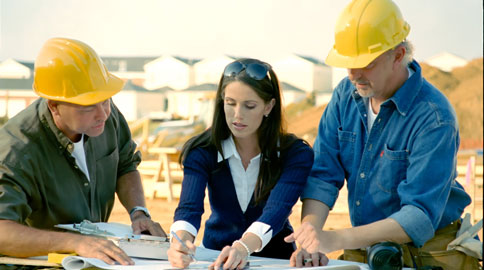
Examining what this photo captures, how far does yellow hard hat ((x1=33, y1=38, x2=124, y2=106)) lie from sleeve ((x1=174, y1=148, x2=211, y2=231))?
1.83 feet

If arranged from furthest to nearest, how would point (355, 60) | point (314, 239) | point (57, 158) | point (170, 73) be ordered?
point (170, 73) < point (57, 158) < point (355, 60) < point (314, 239)

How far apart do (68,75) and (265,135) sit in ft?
3.58

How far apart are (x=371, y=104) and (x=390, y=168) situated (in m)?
0.38

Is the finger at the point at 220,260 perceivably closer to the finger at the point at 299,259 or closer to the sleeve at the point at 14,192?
the finger at the point at 299,259

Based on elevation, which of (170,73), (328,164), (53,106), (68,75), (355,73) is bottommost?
(170,73)

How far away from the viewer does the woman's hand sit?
3117mm

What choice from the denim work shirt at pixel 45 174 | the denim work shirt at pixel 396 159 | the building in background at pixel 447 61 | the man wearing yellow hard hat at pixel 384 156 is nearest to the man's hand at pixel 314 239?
the man wearing yellow hard hat at pixel 384 156

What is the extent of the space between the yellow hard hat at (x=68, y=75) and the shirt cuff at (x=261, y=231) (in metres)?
1.00

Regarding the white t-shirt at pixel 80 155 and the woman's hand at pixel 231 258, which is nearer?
the woman's hand at pixel 231 258

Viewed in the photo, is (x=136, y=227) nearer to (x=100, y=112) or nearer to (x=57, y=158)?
(x=57, y=158)

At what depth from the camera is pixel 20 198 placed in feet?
11.1

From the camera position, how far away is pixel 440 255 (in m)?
3.50

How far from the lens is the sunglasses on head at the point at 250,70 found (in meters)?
3.61

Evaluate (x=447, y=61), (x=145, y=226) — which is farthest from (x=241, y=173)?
(x=447, y=61)
